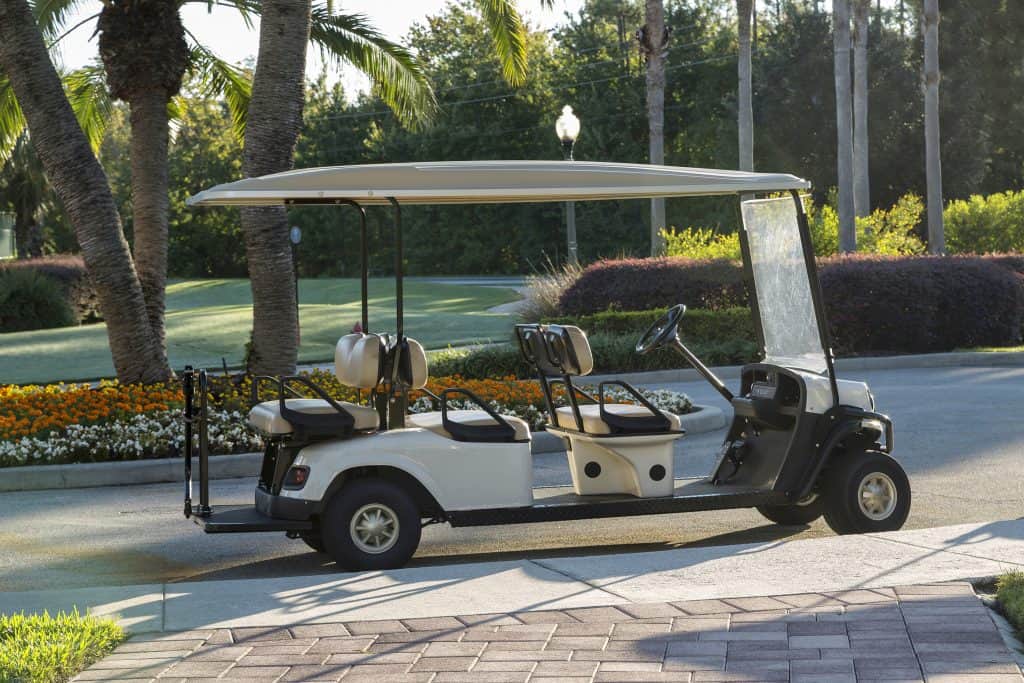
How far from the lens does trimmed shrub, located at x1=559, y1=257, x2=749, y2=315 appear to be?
65.7ft

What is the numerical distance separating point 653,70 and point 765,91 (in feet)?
66.0

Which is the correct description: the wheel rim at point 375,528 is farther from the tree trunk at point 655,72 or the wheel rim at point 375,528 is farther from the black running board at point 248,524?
the tree trunk at point 655,72

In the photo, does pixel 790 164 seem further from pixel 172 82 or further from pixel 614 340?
pixel 172 82

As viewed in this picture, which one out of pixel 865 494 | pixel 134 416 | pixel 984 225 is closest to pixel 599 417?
pixel 865 494

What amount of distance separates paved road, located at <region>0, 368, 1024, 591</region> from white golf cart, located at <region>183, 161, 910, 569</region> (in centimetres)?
31

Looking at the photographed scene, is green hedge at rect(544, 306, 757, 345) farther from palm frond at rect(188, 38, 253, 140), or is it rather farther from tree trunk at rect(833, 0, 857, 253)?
tree trunk at rect(833, 0, 857, 253)

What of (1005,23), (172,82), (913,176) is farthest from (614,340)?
(1005,23)

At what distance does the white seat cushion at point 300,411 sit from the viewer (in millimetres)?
6906

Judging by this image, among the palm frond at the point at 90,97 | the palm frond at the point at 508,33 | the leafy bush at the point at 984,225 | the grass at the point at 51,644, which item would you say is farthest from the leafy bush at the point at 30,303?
the grass at the point at 51,644

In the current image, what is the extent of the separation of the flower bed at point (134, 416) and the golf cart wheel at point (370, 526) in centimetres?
276

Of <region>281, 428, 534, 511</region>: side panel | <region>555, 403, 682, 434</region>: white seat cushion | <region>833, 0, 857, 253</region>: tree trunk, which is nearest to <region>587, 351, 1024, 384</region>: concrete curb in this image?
<region>833, 0, 857, 253</region>: tree trunk

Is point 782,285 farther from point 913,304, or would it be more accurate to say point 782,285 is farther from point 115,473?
point 913,304

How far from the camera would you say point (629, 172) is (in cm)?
709

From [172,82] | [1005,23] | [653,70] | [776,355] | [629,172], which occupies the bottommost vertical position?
[776,355]
